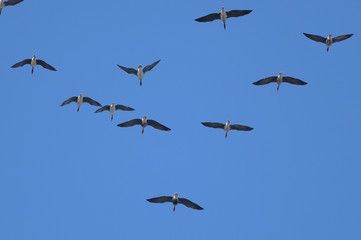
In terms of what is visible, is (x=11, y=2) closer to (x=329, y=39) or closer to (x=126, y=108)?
(x=126, y=108)

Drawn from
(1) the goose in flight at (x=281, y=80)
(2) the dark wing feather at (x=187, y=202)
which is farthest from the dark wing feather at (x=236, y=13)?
(2) the dark wing feather at (x=187, y=202)

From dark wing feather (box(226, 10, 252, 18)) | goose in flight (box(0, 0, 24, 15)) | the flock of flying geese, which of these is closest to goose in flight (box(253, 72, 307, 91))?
the flock of flying geese

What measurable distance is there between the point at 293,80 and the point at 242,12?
5994mm

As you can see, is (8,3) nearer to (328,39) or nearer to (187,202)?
(187,202)

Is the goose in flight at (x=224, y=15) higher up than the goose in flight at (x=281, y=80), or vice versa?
the goose in flight at (x=224, y=15)

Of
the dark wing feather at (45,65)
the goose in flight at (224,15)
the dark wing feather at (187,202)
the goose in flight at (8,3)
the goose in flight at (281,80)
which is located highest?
the goose in flight at (224,15)

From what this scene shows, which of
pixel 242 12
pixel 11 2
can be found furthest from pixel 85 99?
pixel 242 12

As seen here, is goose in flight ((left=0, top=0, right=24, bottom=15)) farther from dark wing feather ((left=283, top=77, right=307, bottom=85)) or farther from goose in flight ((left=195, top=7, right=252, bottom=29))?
dark wing feather ((left=283, top=77, right=307, bottom=85))

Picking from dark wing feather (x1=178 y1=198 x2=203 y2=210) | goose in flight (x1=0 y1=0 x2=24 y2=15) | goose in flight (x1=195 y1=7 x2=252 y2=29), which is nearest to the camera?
goose in flight (x1=195 y1=7 x2=252 y2=29)

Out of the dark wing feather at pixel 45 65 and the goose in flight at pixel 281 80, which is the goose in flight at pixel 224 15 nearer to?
the goose in flight at pixel 281 80

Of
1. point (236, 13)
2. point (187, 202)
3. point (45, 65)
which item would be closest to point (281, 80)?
point (236, 13)

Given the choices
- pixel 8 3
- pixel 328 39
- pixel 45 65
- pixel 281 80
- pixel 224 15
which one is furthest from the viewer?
pixel 45 65

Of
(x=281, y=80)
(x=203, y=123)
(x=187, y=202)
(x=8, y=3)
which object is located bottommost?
(x=187, y=202)

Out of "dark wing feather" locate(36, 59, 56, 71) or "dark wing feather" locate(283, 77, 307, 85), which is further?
"dark wing feather" locate(36, 59, 56, 71)
